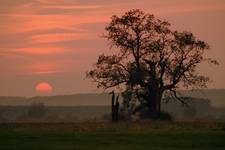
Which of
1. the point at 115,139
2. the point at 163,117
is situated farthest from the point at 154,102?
the point at 115,139

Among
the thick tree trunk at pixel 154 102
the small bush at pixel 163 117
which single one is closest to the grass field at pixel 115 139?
the small bush at pixel 163 117

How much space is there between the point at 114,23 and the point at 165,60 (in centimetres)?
660

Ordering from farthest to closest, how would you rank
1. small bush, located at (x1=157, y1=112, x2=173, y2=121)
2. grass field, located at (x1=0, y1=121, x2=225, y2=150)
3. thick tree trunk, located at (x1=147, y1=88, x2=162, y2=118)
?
thick tree trunk, located at (x1=147, y1=88, x2=162, y2=118) → small bush, located at (x1=157, y1=112, x2=173, y2=121) → grass field, located at (x1=0, y1=121, x2=225, y2=150)

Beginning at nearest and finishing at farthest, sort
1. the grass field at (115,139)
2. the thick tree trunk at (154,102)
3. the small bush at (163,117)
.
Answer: the grass field at (115,139), the small bush at (163,117), the thick tree trunk at (154,102)

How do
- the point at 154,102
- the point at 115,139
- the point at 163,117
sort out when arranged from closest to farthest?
the point at 115,139 < the point at 163,117 < the point at 154,102

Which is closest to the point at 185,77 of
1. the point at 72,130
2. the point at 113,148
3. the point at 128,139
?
the point at 72,130

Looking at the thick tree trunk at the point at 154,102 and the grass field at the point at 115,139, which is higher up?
the thick tree trunk at the point at 154,102

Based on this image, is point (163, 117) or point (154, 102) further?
point (154, 102)

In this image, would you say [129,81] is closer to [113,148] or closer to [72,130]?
[72,130]

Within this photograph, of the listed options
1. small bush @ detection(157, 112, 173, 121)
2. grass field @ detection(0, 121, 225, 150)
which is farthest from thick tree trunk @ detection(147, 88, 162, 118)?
grass field @ detection(0, 121, 225, 150)

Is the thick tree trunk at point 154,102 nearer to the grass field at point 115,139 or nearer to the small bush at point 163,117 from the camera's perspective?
the small bush at point 163,117

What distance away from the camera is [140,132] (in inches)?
2217

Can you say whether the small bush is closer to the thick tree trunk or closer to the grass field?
the thick tree trunk

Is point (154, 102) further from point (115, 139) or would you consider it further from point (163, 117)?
point (115, 139)
